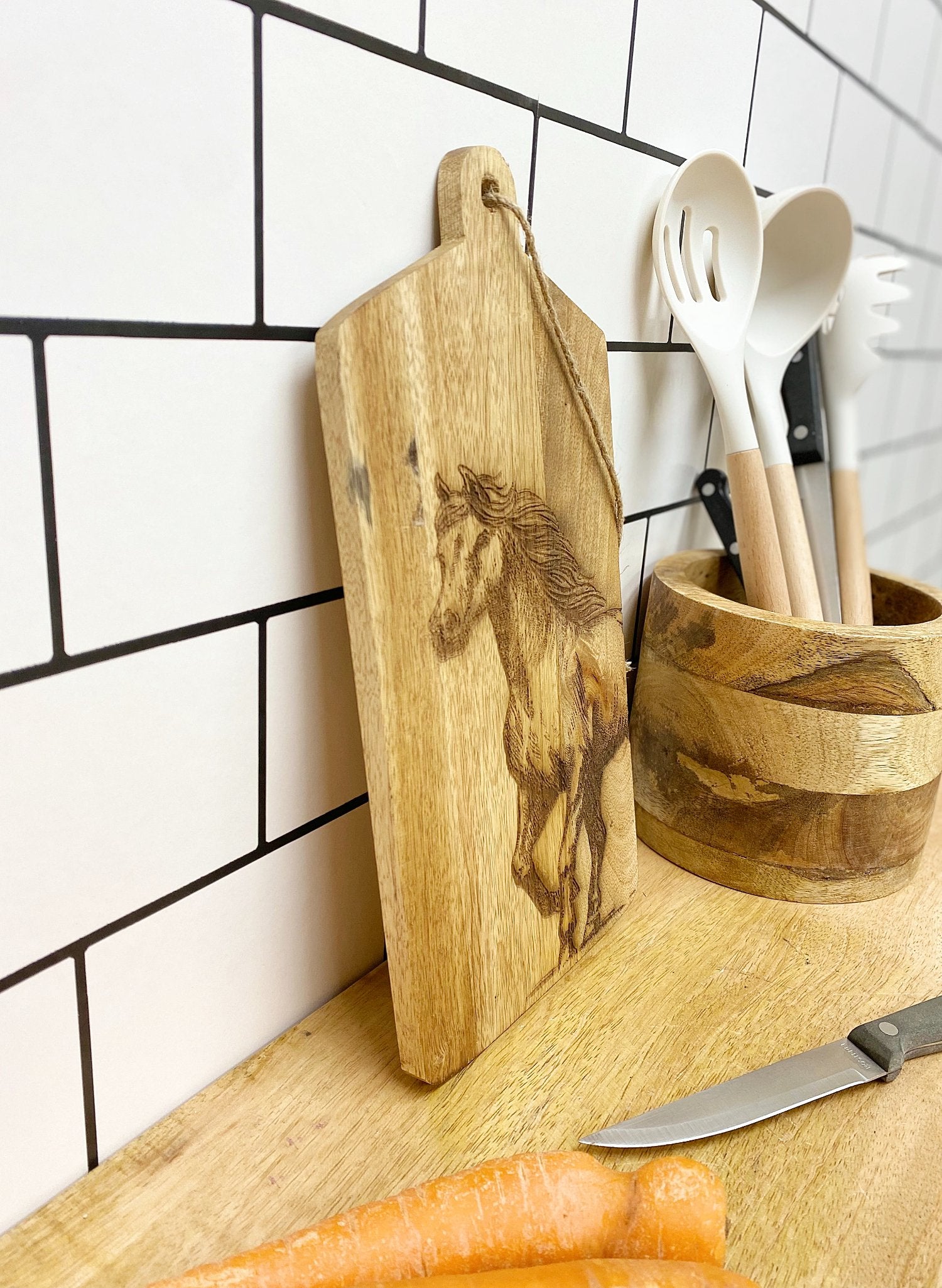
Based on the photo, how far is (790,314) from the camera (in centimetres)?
69

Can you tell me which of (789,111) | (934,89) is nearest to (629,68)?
(789,111)

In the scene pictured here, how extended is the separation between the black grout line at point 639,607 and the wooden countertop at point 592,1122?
221 millimetres

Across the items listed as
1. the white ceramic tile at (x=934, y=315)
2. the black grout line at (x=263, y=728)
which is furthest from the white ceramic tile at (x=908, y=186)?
the black grout line at (x=263, y=728)

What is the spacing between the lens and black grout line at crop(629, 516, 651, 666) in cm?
66

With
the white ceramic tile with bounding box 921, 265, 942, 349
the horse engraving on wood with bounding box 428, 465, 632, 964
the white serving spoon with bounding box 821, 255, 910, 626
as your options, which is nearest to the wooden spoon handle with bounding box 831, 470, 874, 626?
the white serving spoon with bounding box 821, 255, 910, 626

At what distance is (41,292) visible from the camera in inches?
11.3

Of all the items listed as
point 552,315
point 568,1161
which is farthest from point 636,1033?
point 552,315

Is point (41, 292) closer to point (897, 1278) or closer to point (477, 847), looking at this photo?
point (477, 847)

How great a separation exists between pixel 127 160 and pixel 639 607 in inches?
18.5

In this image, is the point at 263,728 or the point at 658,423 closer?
the point at 263,728

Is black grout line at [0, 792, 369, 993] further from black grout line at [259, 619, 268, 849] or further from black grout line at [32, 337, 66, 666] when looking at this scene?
black grout line at [32, 337, 66, 666]

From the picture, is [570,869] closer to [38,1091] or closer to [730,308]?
[38,1091]

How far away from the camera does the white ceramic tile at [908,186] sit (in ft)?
3.13

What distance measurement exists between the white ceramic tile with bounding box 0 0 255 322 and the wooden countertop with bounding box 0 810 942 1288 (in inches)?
13.2
